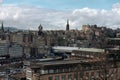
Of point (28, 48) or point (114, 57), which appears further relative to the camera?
point (28, 48)

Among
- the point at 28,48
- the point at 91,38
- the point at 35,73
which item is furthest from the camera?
the point at 91,38

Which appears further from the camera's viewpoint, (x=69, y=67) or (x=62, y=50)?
(x=62, y=50)

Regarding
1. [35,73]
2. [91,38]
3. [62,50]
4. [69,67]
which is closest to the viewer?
[35,73]

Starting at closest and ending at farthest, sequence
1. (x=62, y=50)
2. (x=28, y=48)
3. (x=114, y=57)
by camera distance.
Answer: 1. (x=114, y=57)
2. (x=62, y=50)
3. (x=28, y=48)

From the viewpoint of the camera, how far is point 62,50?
8738 cm

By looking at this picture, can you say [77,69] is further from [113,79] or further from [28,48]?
[28,48]

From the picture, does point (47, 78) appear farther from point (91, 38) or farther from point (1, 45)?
point (91, 38)

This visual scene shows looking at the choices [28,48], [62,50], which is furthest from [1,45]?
[62,50]

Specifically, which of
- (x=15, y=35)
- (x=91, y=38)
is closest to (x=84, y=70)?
(x=15, y=35)

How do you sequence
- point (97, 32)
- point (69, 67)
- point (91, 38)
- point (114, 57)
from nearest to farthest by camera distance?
point (69, 67) → point (114, 57) → point (91, 38) → point (97, 32)

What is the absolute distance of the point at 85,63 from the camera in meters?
32.9

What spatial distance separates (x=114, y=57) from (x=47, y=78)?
37.3 ft

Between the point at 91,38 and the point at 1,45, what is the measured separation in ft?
186

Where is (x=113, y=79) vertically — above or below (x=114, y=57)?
below
